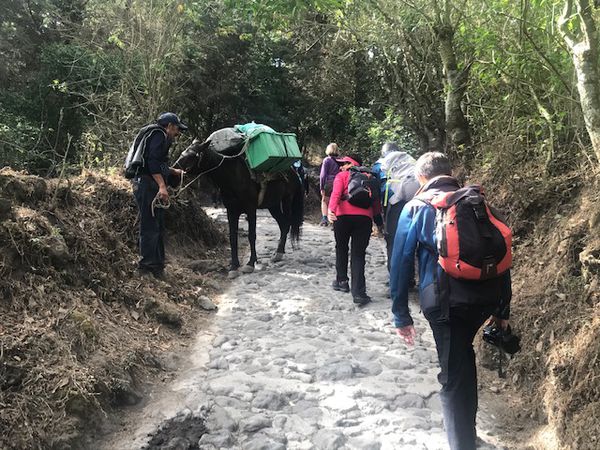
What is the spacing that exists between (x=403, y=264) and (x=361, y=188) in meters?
3.22

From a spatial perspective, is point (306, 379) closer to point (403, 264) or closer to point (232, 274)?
point (403, 264)

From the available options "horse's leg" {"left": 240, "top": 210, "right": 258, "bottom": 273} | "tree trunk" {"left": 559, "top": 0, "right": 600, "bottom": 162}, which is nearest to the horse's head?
"horse's leg" {"left": 240, "top": 210, "right": 258, "bottom": 273}

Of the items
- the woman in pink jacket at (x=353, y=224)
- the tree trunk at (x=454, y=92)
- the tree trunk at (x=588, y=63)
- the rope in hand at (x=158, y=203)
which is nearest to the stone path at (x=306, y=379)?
the woman in pink jacket at (x=353, y=224)

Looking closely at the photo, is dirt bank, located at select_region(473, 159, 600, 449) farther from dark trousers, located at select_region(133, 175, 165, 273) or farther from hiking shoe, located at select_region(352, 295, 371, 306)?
dark trousers, located at select_region(133, 175, 165, 273)

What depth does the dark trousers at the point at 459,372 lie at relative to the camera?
3357 millimetres

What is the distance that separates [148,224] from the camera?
258 inches

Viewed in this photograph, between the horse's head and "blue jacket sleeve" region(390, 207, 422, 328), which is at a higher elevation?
the horse's head

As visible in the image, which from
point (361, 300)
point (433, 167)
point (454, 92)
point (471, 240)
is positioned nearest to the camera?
point (471, 240)

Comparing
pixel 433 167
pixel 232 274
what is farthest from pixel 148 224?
pixel 433 167

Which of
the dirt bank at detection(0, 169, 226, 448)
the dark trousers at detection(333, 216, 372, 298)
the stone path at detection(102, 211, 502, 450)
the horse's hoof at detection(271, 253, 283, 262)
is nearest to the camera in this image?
the dirt bank at detection(0, 169, 226, 448)

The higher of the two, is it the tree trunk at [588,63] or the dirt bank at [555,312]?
the tree trunk at [588,63]

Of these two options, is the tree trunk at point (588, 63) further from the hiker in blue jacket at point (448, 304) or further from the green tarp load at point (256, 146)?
the green tarp load at point (256, 146)

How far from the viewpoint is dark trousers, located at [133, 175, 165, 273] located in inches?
256

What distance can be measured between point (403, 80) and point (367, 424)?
11254mm
